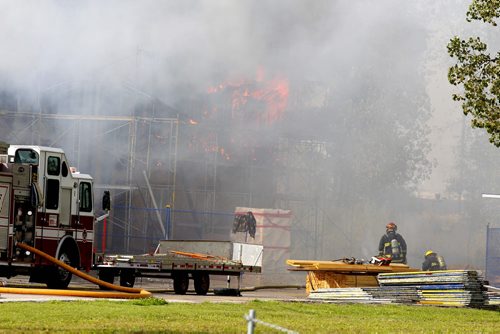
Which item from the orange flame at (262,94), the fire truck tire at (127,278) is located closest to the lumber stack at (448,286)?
the fire truck tire at (127,278)

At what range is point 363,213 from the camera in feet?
207

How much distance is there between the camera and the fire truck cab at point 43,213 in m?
27.4

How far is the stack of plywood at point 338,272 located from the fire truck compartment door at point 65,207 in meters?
6.63

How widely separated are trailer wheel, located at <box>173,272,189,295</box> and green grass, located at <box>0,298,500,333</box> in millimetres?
5666

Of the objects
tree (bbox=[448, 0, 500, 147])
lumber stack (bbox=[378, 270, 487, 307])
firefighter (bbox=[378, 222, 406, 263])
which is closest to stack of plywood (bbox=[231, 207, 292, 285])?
firefighter (bbox=[378, 222, 406, 263])

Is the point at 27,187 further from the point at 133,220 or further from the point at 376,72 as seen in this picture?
the point at 376,72

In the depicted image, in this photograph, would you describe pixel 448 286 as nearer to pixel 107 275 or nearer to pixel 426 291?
pixel 426 291

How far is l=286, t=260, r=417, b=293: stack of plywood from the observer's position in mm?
32562

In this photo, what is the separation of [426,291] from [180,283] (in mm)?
6230

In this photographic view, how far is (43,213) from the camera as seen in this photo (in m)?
28.3

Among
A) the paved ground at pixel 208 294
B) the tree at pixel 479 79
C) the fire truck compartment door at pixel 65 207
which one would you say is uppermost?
the tree at pixel 479 79

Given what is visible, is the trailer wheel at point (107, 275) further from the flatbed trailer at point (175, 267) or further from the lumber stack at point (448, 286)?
the lumber stack at point (448, 286)

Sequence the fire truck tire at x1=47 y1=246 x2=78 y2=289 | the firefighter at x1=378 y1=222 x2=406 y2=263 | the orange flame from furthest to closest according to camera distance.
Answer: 1. the orange flame
2. the firefighter at x1=378 y1=222 x2=406 y2=263
3. the fire truck tire at x1=47 y1=246 x2=78 y2=289

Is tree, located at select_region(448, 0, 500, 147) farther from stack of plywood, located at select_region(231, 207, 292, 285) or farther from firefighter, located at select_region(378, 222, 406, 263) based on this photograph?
stack of plywood, located at select_region(231, 207, 292, 285)
